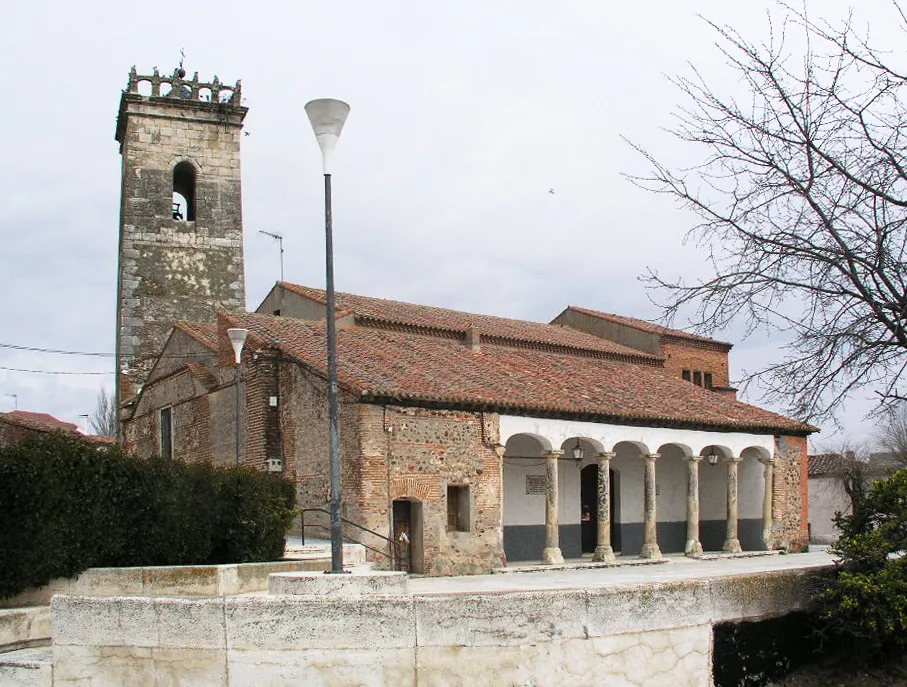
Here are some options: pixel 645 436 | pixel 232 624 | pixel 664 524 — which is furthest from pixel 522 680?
pixel 664 524

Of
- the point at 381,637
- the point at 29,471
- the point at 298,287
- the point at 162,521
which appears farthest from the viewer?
the point at 298,287

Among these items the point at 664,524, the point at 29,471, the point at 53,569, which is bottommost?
the point at 664,524

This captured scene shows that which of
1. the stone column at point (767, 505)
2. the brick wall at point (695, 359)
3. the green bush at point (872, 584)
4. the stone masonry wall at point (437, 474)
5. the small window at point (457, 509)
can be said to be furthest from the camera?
the brick wall at point (695, 359)

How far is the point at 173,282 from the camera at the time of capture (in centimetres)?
2936

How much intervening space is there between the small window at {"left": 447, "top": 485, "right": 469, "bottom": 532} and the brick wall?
1403 cm

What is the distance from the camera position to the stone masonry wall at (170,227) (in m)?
28.9

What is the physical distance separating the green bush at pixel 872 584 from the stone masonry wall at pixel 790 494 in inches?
727

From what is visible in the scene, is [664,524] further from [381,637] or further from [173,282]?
[381,637]

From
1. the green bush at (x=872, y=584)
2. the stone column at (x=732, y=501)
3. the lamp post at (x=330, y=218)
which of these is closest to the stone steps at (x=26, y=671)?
the lamp post at (x=330, y=218)

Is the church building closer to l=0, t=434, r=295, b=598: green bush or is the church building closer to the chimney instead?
the chimney

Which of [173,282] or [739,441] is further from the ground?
[173,282]

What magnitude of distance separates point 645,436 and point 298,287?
11.1m

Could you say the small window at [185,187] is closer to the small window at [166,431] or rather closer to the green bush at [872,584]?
the small window at [166,431]

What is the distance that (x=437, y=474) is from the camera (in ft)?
64.5
